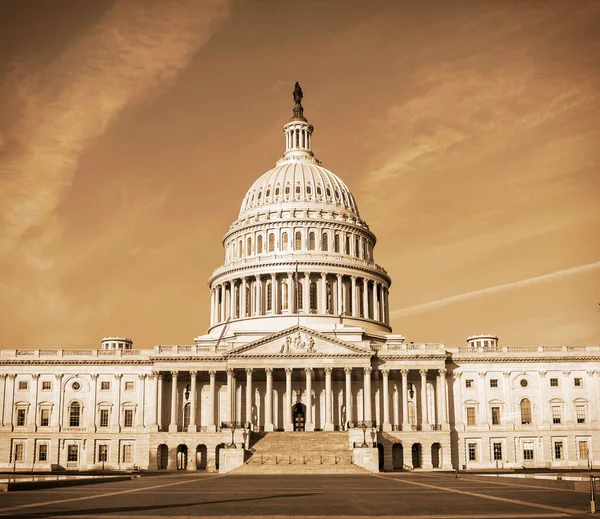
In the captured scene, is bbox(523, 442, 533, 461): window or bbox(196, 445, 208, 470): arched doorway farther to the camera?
bbox(523, 442, 533, 461): window

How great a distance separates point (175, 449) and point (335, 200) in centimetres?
5042

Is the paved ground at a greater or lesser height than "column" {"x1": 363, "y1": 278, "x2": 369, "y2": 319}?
lesser

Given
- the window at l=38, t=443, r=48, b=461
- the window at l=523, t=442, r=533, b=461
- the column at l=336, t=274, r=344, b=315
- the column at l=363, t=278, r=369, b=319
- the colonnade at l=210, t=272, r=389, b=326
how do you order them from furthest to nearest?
the column at l=363, t=278, r=369, b=319, the colonnade at l=210, t=272, r=389, b=326, the column at l=336, t=274, r=344, b=315, the window at l=38, t=443, r=48, b=461, the window at l=523, t=442, r=533, b=461

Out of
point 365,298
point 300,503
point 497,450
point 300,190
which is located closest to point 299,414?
point 365,298

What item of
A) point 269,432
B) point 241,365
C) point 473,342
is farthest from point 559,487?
point 473,342

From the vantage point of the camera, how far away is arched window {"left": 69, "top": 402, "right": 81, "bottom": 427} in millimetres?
106938

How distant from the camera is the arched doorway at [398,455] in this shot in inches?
3994

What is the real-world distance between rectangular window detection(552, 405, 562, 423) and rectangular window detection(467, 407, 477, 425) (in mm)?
9673

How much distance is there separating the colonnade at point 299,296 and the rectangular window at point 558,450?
32905mm

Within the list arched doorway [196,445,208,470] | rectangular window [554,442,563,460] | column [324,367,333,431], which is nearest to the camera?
column [324,367,333,431]

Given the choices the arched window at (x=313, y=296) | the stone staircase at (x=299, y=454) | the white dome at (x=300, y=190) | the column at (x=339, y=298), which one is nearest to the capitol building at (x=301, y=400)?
the stone staircase at (x=299, y=454)

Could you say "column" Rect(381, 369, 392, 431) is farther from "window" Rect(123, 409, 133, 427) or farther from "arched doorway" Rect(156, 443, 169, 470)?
"window" Rect(123, 409, 133, 427)

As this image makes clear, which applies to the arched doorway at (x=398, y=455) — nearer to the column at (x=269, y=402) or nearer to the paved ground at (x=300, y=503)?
the column at (x=269, y=402)

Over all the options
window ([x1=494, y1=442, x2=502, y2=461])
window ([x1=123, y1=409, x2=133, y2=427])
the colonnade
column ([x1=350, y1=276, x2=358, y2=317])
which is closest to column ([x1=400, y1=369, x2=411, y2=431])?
window ([x1=494, y1=442, x2=502, y2=461])
